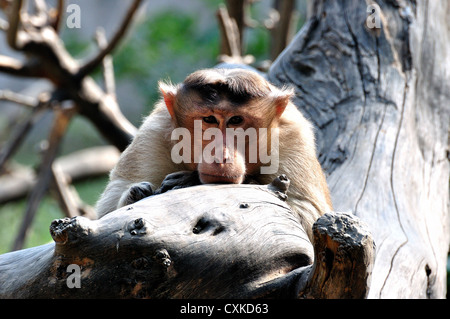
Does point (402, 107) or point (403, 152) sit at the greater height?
point (402, 107)

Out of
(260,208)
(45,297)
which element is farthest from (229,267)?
(45,297)

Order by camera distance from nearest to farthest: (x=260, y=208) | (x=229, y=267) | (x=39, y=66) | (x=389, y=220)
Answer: (x=229, y=267) < (x=260, y=208) < (x=389, y=220) < (x=39, y=66)

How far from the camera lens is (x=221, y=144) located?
10.1ft

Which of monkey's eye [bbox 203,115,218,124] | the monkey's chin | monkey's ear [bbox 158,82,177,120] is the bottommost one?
the monkey's chin

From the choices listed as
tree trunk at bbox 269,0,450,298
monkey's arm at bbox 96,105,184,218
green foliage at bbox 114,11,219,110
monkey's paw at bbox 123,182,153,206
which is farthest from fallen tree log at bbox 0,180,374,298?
green foliage at bbox 114,11,219,110

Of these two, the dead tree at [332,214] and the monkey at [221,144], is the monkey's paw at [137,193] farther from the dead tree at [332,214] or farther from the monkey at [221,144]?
the dead tree at [332,214]

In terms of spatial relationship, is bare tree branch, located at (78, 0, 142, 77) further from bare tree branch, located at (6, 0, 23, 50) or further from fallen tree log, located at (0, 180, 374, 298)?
fallen tree log, located at (0, 180, 374, 298)

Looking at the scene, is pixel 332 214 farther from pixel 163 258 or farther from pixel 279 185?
pixel 279 185

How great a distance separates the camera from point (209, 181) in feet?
9.76

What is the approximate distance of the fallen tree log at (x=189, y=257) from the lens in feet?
7.13

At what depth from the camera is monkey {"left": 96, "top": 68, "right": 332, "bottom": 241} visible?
314 centimetres

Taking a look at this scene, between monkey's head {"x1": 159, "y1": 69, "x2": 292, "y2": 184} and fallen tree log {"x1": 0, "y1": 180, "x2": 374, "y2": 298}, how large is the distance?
407mm
